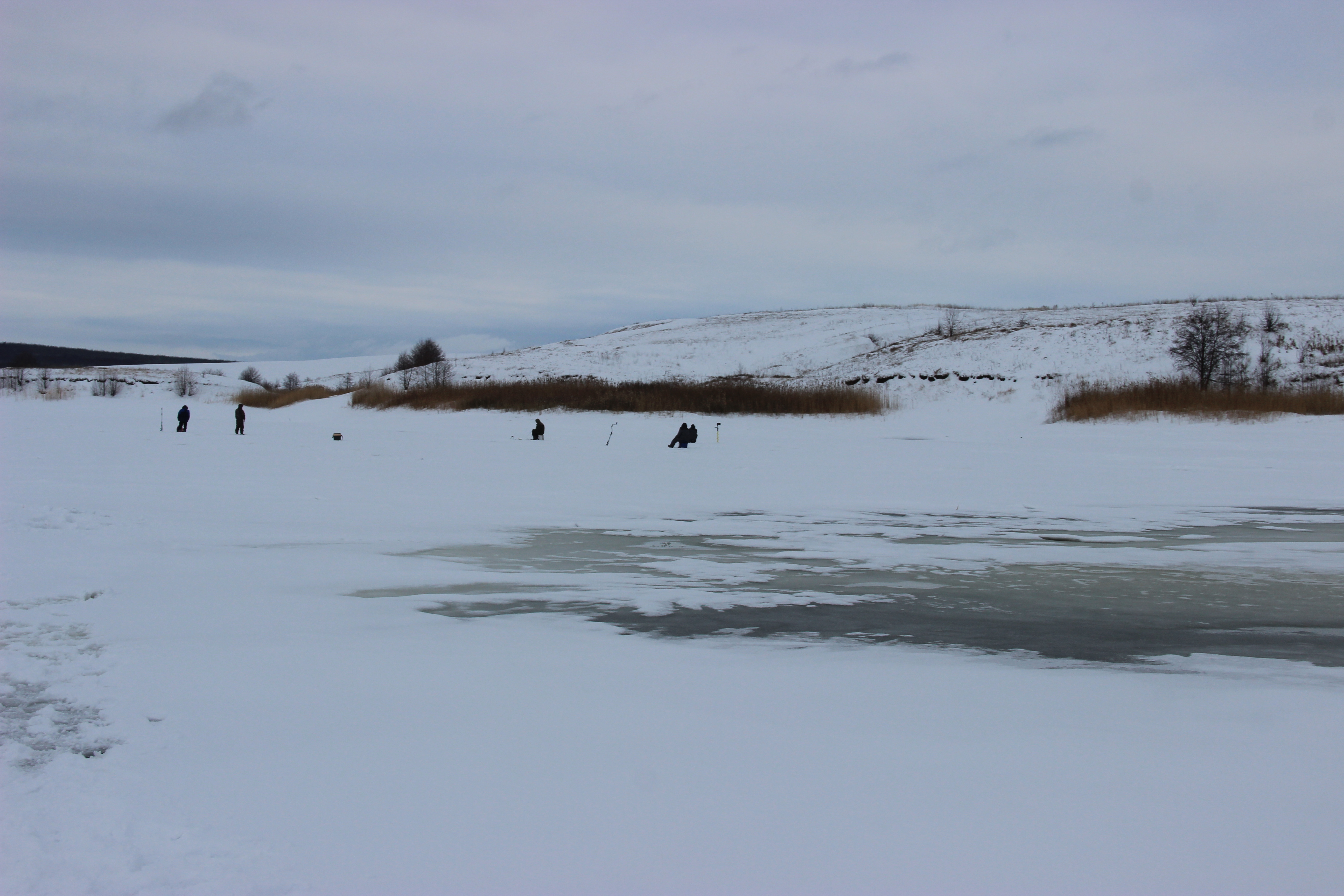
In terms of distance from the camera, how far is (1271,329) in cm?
4631

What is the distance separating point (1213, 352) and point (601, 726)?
1601 inches

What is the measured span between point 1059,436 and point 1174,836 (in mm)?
25521

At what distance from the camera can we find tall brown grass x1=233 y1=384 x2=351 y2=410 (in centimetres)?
5266

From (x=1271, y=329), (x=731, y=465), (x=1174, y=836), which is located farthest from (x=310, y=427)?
(x=1271, y=329)

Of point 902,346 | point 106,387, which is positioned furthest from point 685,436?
point 106,387

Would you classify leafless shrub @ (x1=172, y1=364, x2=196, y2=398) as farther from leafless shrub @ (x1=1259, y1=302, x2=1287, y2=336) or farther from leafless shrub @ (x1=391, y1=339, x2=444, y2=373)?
leafless shrub @ (x1=1259, y1=302, x2=1287, y2=336)

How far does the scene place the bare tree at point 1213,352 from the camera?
3788 centimetres

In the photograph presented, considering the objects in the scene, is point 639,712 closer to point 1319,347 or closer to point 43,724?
point 43,724

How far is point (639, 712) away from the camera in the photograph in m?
4.12

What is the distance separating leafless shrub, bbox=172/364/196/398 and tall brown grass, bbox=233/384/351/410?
11.4m

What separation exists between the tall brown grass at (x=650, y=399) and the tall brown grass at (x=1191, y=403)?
6.85 m

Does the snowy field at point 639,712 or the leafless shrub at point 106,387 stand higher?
the leafless shrub at point 106,387

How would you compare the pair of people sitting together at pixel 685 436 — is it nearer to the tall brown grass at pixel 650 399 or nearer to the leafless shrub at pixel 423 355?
the tall brown grass at pixel 650 399

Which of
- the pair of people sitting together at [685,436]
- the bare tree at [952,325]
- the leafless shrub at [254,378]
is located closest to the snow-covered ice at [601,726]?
the pair of people sitting together at [685,436]
